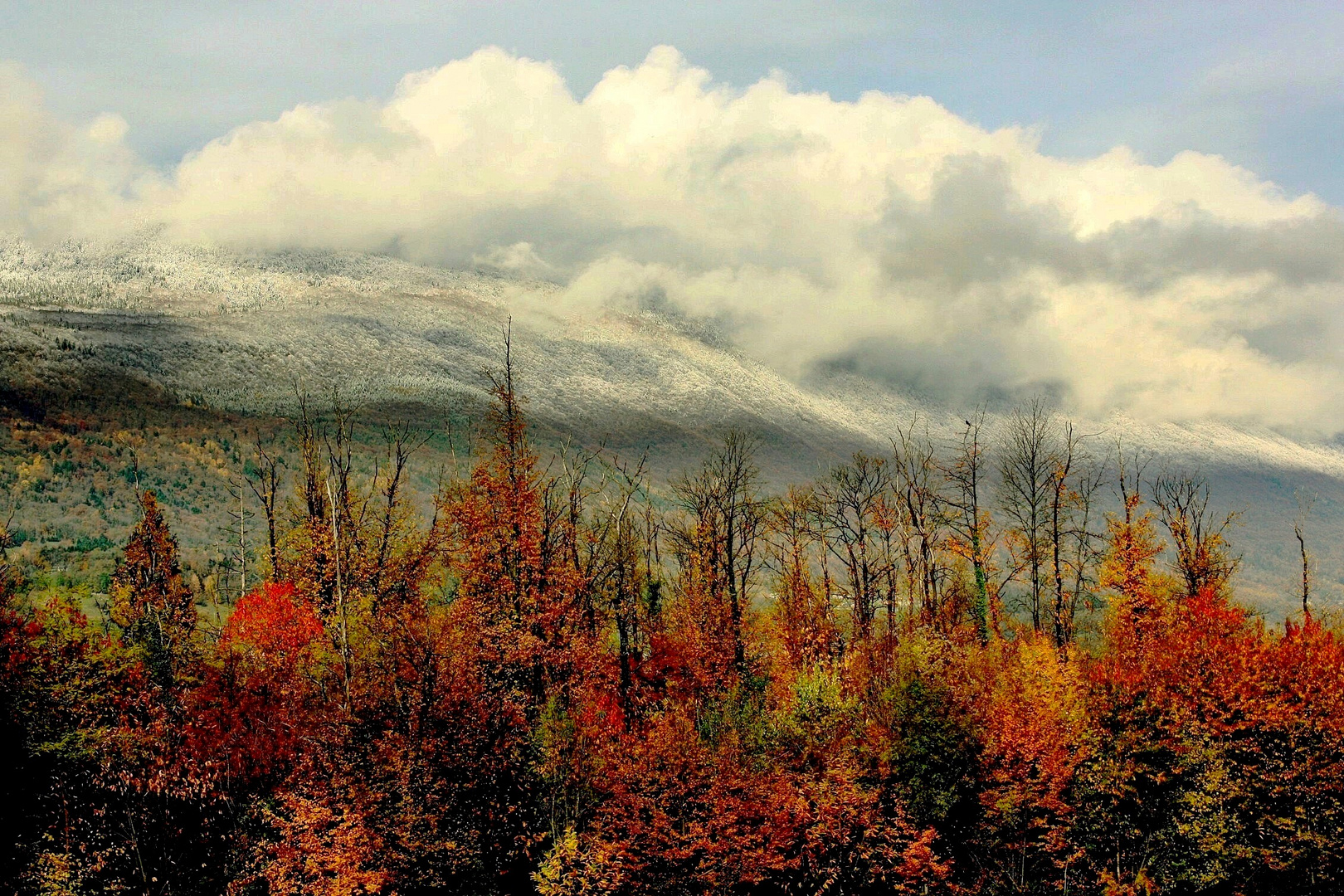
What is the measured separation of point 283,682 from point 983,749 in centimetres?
3635

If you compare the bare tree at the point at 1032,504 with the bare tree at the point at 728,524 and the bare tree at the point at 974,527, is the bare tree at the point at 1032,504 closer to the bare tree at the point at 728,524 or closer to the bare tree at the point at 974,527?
the bare tree at the point at 974,527

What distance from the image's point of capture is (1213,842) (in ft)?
148

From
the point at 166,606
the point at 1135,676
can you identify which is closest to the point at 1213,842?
the point at 1135,676

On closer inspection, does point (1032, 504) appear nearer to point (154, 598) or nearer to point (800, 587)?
point (800, 587)

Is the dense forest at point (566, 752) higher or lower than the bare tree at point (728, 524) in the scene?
lower

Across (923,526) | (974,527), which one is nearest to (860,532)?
(923,526)

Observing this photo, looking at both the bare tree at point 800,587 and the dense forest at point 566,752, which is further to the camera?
the bare tree at point 800,587

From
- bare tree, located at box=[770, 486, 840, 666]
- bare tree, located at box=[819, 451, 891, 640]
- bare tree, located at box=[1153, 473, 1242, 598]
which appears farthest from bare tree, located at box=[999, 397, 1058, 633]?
bare tree, located at box=[770, 486, 840, 666]

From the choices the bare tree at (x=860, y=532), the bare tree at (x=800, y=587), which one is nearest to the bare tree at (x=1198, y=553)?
the bare tree at (x=860, y=532)

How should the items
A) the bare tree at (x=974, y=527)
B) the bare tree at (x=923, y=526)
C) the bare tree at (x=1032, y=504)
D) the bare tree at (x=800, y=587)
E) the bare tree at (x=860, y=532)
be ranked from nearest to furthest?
the bare tree at (x=974, y=527) → the bare tree at (x=1032, y=504) → the bare tree at (x=923, y=526) → the bare tree at (x=800, y=587) → the bare tree at (x=860, y=532)

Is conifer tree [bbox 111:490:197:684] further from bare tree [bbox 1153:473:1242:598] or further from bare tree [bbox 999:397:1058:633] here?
bare tree [bbox 1153:473:1242:598]

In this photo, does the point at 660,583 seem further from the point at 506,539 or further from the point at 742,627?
the point at 506,539

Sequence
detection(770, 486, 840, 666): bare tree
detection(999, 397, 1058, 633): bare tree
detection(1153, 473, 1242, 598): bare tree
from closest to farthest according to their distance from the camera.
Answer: detection(999, 397, 1058, 633): bare tree
detection(770, 486, 840, 666): bare tree
detection(1153, 473, 1242, 598): bare tree

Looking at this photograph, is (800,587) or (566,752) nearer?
(566,752)
